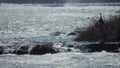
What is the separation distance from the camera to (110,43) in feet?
153

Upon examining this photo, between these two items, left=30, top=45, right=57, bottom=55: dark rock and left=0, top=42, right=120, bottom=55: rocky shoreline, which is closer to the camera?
left=30, top=45, right=57, bottom=55: dark rock

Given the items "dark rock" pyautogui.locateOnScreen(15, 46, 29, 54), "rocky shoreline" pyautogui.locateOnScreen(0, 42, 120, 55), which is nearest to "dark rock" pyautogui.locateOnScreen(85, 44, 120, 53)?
"rocky shoreline" pyautogui.locateOnScreen(0, 42, 120, 55)

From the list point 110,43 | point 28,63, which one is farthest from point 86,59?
point 110,43

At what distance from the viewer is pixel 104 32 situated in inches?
1945

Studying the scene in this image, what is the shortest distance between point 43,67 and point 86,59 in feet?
17.0

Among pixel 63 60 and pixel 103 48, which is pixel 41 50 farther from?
pixel 103 48

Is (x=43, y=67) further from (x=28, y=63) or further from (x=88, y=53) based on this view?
(x=88, y=53)

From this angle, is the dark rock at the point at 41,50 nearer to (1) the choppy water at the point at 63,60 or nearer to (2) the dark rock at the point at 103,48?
(1) the choppy water at the point at 63,60

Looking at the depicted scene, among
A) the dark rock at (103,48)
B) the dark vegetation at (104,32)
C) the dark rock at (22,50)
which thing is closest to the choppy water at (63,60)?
the dark rock at (22,50)

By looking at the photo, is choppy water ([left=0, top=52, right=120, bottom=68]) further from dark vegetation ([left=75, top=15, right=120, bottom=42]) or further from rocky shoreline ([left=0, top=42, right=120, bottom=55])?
dark vegetation ([left=75, top=15, right=120, bottom=42])

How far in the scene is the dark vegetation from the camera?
48875 millimetres

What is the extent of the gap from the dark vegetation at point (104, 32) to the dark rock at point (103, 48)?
301cm

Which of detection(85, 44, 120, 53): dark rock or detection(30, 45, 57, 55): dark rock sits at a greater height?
detection(30, 45, 57, 55): dark rock

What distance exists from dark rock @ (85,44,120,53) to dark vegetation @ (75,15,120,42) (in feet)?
9.88
